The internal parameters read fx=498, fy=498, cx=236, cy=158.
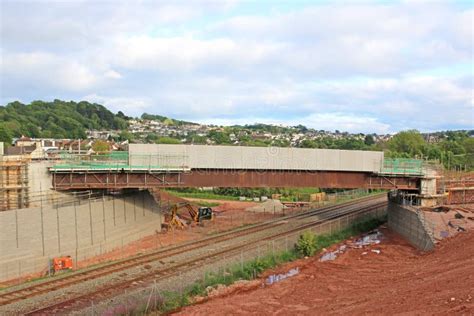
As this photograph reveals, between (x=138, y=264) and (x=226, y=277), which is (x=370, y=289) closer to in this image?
(x=226, y=277)

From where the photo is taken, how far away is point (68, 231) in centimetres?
3531

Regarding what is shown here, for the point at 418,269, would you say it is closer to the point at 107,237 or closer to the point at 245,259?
the point at 245,259

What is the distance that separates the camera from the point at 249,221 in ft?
189

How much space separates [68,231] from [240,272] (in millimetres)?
13095

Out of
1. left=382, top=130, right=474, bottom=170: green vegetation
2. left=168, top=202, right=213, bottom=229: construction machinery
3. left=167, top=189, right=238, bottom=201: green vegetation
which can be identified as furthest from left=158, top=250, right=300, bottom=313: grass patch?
left=382, top=130, right=474, bottom=170: green vegetation

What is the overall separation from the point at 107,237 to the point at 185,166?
28.6 feet

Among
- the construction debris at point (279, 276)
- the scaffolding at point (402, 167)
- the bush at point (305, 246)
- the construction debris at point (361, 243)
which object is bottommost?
the construction debris at point (361, 243)

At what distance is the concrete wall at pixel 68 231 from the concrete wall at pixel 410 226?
23.3 metres

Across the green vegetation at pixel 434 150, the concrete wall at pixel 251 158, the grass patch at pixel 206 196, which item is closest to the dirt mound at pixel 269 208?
the grass patch at pixel 206 196

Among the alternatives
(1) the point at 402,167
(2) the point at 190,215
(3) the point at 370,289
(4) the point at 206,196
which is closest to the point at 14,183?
(2) the point at 190,215

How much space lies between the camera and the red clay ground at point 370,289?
20250mm

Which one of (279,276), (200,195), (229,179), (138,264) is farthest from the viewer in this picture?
(200,195)

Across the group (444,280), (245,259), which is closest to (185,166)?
(245,259)

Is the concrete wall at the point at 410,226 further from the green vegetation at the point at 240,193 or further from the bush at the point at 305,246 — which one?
the green vegetation at the point at 240,193
